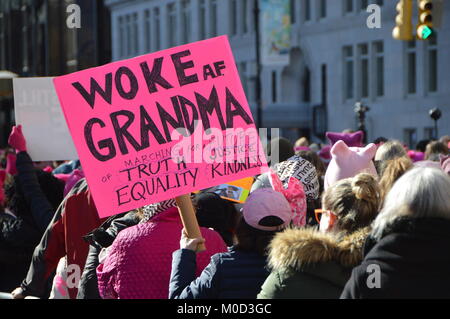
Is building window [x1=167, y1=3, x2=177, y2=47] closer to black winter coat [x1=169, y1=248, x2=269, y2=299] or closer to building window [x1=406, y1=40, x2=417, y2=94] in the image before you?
building window [x1=406, y1=40, x2=417, y2=94]

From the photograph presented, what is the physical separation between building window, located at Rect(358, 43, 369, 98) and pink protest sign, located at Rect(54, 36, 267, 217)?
113 ft

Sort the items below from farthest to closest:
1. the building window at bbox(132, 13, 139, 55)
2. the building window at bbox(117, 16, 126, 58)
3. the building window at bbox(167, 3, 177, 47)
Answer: the building window at bbox(117, 16, 126, 58)
the building window at bbox(132, 13, 139, 55)
the building window at bbox(167, 3, 177, 47)

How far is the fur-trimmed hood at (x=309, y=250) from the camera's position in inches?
155

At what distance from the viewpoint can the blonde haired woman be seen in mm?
3529

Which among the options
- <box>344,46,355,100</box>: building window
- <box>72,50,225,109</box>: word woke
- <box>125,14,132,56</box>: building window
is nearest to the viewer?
<box>72,50,225,109</box>: word woke

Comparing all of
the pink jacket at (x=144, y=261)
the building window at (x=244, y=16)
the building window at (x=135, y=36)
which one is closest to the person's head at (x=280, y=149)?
the pink jacket at (x=144, y=261)

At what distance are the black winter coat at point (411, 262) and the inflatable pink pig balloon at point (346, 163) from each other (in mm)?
2647

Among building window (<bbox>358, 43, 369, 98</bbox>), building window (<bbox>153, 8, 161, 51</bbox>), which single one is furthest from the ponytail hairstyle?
building window (<bbox>153, 8, 161, 51</bbox>)

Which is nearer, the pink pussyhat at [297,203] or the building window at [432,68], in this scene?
the pink pussyhat at [297,203]

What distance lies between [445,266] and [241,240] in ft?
3.59

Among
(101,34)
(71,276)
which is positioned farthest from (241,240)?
(101,34)

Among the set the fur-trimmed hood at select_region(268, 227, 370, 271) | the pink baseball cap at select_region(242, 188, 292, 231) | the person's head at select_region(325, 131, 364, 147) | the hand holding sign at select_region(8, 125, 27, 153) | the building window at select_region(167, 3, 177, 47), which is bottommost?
the person's head at select_region(325, 131, 364, 147)

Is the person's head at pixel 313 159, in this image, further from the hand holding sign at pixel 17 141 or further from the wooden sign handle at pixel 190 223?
the wooden sign handle at pixel 190 223

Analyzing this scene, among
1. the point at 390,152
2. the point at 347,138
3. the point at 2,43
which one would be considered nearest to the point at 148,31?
the point at 2,43
